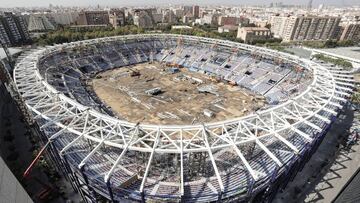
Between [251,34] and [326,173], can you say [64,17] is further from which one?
[326,173]

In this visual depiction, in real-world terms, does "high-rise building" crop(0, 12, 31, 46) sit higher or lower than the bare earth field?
higher

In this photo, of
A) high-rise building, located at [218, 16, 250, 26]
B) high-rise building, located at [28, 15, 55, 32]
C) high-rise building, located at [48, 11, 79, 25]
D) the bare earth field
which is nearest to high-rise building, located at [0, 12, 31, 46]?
high-rise building, located at [28, 15, 55, 32]

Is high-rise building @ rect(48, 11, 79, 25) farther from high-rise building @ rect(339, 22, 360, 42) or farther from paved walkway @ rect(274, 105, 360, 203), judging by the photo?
high-rise building @ rect(339, 22, 360, 42)

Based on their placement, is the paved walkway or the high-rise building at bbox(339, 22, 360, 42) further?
the high-rise building at bbox(339, 22, 360, 42)

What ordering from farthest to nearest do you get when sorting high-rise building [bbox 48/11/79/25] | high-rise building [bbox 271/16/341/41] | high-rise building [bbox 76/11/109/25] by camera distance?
high-rise building [bbox 48/11/79/25] → high-rise building [bbox 76/11/109/25] → high-rise building [bbox 271/16/341/41]

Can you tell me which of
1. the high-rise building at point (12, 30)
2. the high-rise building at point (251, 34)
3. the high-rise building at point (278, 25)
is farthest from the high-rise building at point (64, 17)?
the high-rise building at point (278, 25)

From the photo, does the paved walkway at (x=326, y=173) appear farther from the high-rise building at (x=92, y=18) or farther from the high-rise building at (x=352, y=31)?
the high-rise building at (x=92, y=18)

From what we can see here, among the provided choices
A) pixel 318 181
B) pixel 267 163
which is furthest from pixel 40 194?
pixel 318 181
